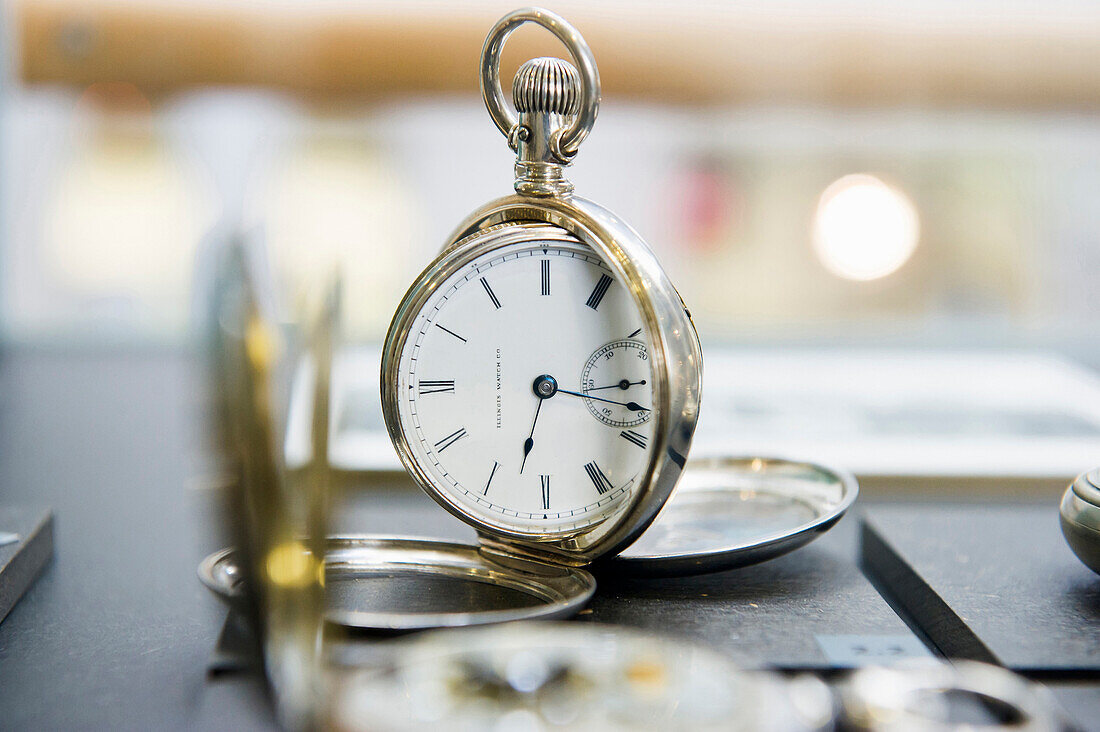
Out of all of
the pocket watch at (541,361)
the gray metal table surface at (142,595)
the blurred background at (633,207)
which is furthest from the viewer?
the blurred background at (633,207)

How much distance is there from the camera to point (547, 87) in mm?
684

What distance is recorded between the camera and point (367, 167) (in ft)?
6.21

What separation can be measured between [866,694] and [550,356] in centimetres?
29

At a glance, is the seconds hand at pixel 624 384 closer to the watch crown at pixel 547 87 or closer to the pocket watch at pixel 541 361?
the pocket watch at pixel 541 361

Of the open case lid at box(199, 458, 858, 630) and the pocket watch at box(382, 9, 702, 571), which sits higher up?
the pocket watch at box(382, 9, 702, 571)

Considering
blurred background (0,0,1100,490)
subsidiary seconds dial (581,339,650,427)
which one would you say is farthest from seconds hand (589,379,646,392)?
blurred background (0,0,1100,490)

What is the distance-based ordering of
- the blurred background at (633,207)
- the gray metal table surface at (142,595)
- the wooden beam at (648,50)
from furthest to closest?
the blurred background at (633,207) → the wooden beam at (648,50) → the gray metal table surface at (142,595)

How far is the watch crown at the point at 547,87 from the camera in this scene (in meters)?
0.68

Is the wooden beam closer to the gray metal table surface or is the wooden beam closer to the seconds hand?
the gray metal table surface

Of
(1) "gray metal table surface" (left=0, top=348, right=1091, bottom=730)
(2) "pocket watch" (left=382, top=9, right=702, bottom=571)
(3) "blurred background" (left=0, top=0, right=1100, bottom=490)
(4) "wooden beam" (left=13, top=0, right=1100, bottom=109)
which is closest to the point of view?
(1) "gray metal table surface" (left=0, top=348, right=1091, bottom=730)

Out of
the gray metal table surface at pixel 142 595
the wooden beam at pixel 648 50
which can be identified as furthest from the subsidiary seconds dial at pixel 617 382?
the wooden beam at pixel 648 50

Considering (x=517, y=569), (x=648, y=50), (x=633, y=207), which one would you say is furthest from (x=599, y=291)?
(x=633, y=207)

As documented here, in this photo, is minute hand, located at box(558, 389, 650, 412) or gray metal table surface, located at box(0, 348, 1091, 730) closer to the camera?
gray metal table surface, located at box(0, 348, 1091, 730)

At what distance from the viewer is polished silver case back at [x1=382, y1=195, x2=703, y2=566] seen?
66cm
